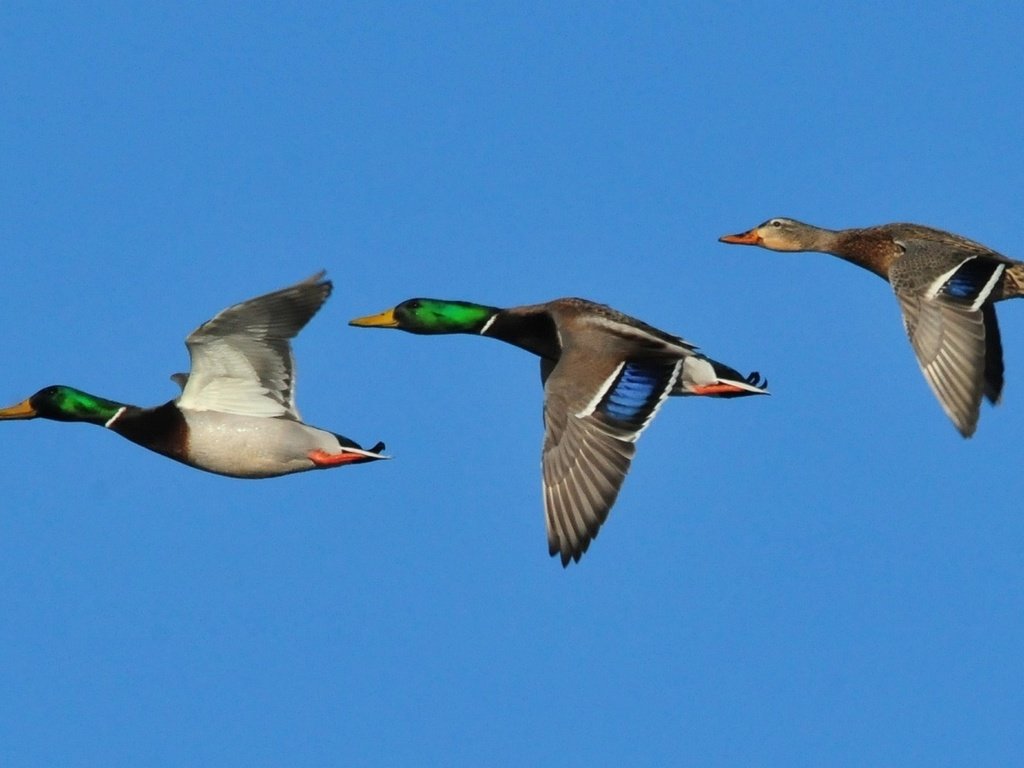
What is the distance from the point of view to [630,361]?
14430 mm

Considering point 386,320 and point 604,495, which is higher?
point 386,320

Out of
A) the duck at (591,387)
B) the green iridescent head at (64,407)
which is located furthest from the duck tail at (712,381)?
the green iridescent head at (64,407)

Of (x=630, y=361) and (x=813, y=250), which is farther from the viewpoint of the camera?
(x=813, y=250)

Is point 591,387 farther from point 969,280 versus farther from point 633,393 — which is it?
point 969,280

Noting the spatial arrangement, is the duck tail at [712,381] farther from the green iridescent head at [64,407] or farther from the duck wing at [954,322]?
the green iridescent head at [64,407]

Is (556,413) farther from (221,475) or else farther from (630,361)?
(221,475)

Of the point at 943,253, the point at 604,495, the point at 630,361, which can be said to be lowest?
the point at 604,495

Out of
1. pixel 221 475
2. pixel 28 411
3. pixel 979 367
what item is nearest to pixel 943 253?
pixel 979 367

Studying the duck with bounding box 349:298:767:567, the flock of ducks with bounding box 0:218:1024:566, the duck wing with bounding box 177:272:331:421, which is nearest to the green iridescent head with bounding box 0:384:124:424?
the flock of ducks with bounding box 0:218:1024:566

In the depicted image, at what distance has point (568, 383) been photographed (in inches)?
563

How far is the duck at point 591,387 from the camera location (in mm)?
13711

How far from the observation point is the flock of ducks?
13.9 m

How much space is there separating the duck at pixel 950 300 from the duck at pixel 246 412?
3612 millimetres

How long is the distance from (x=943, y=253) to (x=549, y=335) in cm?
276
